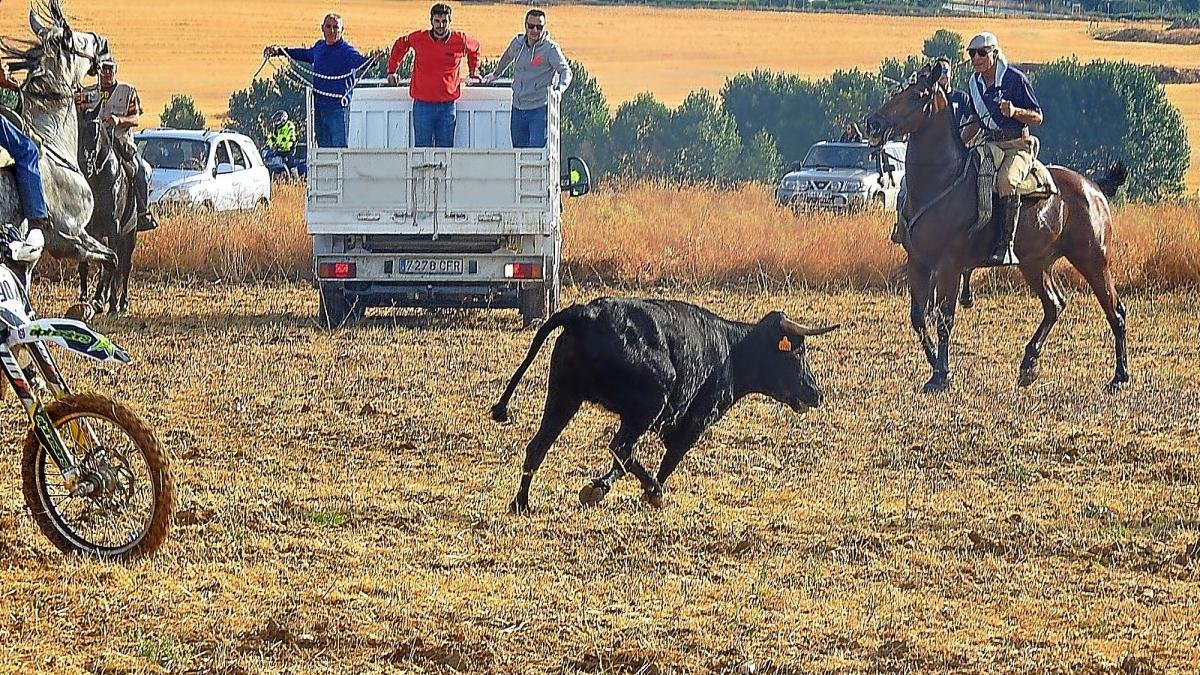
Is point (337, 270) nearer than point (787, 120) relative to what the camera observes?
Yes

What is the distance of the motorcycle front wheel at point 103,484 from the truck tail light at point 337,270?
785 centimetres

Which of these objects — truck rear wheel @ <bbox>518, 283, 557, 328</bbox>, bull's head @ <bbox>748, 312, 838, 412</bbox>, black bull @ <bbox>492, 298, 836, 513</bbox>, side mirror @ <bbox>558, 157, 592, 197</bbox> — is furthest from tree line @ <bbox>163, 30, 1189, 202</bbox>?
black bull @ <bbox>492, 298, 836, 513</bbox>

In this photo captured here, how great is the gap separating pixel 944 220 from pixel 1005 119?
920 mm

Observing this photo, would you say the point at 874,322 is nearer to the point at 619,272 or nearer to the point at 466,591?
the point at 619,272

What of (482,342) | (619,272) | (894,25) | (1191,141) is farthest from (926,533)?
(894,25)

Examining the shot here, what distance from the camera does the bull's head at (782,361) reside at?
945 centimetres

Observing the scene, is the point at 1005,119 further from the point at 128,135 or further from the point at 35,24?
the point at 128,135

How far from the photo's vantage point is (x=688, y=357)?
878 centimetres

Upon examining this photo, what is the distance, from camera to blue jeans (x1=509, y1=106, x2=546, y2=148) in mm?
15750

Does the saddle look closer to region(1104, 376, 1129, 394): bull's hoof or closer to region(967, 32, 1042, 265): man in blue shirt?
region(967, 32, 1042, 265): man in blue shirt

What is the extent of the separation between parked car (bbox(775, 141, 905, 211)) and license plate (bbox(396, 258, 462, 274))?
16960 millimetres

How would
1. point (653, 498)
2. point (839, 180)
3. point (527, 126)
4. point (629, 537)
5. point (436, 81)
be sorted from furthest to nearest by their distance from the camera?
point (839, 180), point (527, 126), point (436, 81), point (653, 498), point (629, 537)

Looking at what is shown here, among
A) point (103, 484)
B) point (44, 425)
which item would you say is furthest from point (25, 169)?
point (103, 484)

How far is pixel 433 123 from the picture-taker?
621 inches
